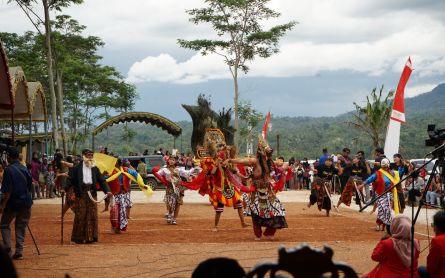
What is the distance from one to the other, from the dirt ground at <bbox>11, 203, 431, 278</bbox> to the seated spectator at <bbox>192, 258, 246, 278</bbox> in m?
4.53

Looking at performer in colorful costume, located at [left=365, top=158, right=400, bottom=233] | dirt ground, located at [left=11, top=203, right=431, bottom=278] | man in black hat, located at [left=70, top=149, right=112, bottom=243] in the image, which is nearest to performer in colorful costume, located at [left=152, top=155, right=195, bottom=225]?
dirt ground, located at [left=11, top=203, right=431, bottom=278]

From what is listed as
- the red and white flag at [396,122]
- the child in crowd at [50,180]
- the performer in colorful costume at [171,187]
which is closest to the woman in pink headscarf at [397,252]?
the performer in colorful costume at [171,187]

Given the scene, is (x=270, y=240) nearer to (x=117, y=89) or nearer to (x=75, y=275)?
(x=75, y=275)

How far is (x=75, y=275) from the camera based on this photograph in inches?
325

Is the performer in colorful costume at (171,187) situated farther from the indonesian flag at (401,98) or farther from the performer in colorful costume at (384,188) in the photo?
the indonesian flag at (401,98)

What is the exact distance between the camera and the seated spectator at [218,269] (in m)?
3.28

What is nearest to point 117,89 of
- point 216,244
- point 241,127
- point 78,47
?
point 78,47

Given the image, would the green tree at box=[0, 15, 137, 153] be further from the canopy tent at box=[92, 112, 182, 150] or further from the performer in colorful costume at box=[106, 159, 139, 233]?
the performer in colorful costume at box=[106, 159, 139, 233]

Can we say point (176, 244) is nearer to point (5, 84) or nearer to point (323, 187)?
point (5, 84)

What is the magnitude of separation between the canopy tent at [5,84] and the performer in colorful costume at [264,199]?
5.64 metres

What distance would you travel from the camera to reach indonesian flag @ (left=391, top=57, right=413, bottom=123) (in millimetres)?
16516

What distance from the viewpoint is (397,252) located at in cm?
585

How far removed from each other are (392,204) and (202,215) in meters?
6.12

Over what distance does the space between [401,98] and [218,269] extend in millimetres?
14670
